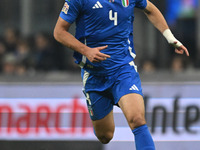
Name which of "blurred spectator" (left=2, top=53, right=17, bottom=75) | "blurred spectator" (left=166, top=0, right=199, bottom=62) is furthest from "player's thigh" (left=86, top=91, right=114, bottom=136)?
"blurred spectator" (left=166, top=0, right=199, bottom=62)

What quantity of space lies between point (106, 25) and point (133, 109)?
0.86 metres

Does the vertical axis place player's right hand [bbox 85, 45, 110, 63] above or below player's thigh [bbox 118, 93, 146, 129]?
above

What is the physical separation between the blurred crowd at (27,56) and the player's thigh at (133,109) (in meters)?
4.03

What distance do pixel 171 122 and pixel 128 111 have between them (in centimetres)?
235

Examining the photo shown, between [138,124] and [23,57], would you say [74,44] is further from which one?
[23,57]

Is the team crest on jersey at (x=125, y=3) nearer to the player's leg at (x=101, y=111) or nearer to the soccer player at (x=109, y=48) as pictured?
the soccer player at (x=109, y=48)

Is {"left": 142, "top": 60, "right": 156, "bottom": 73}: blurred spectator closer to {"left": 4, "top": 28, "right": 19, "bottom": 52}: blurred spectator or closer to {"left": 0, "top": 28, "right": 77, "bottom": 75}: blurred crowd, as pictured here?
{"left": 0, "top": 28, "right": 77, "bottom": 75}: blurred crowd

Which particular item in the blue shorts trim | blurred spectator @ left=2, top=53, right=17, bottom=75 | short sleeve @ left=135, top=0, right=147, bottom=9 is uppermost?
short sleeve @ left=135, top=0, right=147, bottom=9

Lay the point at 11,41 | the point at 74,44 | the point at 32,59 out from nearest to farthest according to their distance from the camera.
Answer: the point at 74,44 < the point at 32,59 < the point at 11,41

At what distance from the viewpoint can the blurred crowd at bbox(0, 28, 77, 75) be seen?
362 inches

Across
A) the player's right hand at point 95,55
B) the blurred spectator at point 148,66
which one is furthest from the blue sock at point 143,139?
the blurred spectator at point 148,66

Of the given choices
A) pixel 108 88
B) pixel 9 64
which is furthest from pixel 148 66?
pixel 108 88

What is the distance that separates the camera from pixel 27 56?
9586 millimetres

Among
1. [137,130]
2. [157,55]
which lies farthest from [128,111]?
[157,55]
